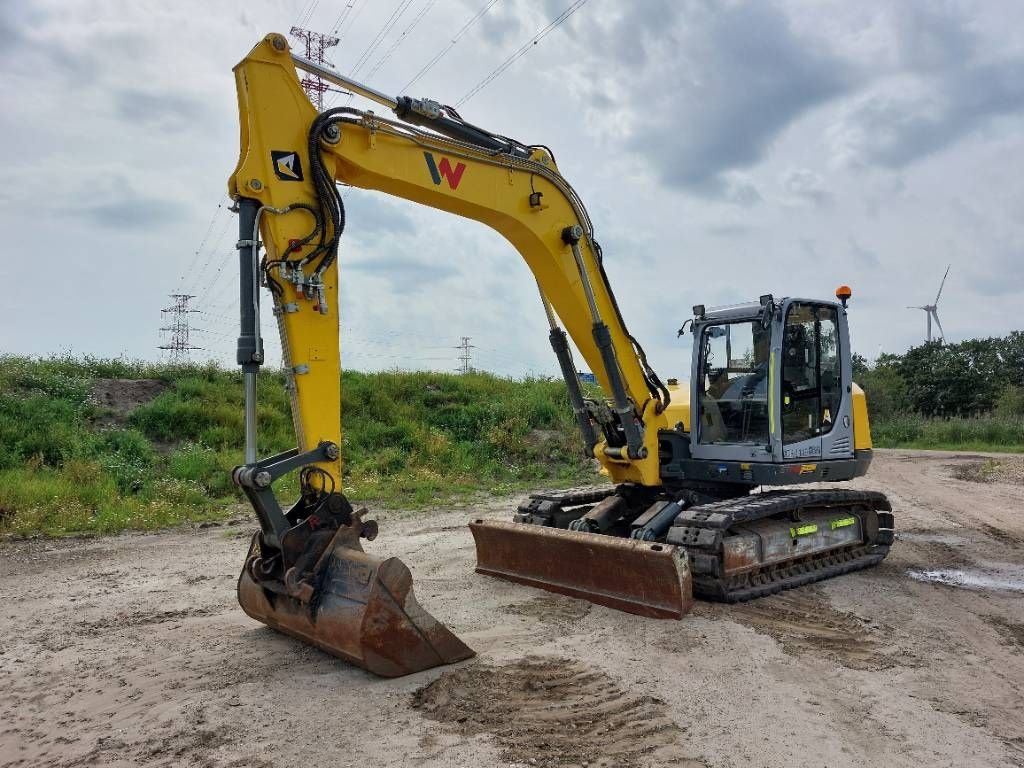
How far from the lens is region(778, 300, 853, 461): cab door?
7090 millimetres

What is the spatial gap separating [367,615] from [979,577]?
6244mm

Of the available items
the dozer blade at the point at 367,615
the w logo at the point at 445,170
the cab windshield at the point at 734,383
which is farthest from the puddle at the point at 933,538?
the w logo at the point at 445,170

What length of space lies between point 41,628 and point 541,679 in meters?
4.10

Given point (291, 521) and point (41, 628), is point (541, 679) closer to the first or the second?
point (291, 521)

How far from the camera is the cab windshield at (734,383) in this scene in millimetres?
7109

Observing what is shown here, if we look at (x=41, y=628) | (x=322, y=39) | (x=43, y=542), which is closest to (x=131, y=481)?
(x=43, y=542)

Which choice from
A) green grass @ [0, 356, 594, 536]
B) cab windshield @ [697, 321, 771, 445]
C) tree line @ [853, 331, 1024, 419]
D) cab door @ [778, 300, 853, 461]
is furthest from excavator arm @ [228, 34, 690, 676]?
tree line @ [853, 331, 1024, 419]

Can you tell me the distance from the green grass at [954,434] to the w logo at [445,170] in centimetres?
2342

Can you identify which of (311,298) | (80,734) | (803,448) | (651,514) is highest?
(311,298)

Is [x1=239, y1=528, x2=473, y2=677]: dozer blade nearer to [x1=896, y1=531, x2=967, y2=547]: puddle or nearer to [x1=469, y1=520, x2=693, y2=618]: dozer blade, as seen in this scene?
[x1=469, y1=520, x2=693, y2=618]: dozer blade

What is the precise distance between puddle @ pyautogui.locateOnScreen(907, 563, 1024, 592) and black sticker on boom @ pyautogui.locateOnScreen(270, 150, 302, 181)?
6.58 m

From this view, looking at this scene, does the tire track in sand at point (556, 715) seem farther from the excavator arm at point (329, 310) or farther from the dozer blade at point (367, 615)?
the excavator arm at point (329, 310)

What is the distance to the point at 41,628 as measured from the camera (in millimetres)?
6160

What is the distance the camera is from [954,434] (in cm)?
2661
